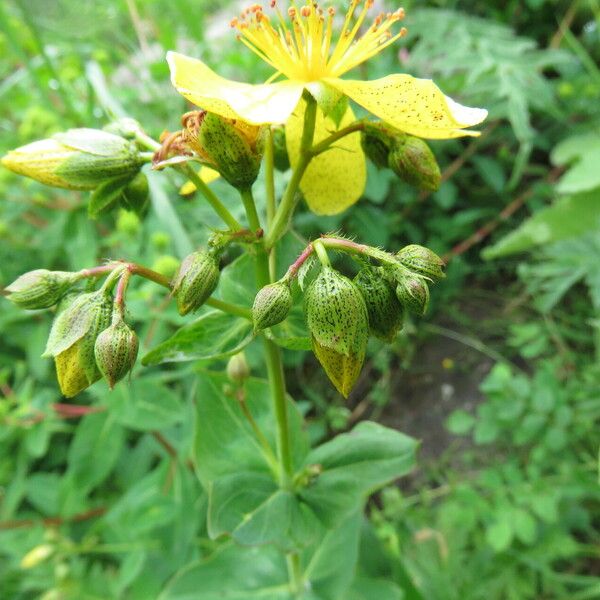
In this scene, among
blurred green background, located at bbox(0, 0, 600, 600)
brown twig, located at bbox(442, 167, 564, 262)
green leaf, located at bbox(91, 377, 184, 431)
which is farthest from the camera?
brown twig, located at bbox(442, 167, 564, 262)

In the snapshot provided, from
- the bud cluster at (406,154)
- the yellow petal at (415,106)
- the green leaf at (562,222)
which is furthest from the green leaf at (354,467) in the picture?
the green leaf at (562,222)

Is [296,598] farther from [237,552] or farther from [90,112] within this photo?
[90,112]

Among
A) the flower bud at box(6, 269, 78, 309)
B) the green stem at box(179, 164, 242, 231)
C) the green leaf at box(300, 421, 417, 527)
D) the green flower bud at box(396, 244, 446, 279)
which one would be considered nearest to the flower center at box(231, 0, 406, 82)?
the green stem at box(179, 164, 242, 231)

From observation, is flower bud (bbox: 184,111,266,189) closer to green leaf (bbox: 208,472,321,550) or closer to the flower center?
the flower center

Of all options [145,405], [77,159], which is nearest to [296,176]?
[77,159]

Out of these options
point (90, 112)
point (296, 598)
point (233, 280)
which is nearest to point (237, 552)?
point (296, 598)

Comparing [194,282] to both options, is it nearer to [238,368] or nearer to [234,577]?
[238,368]
